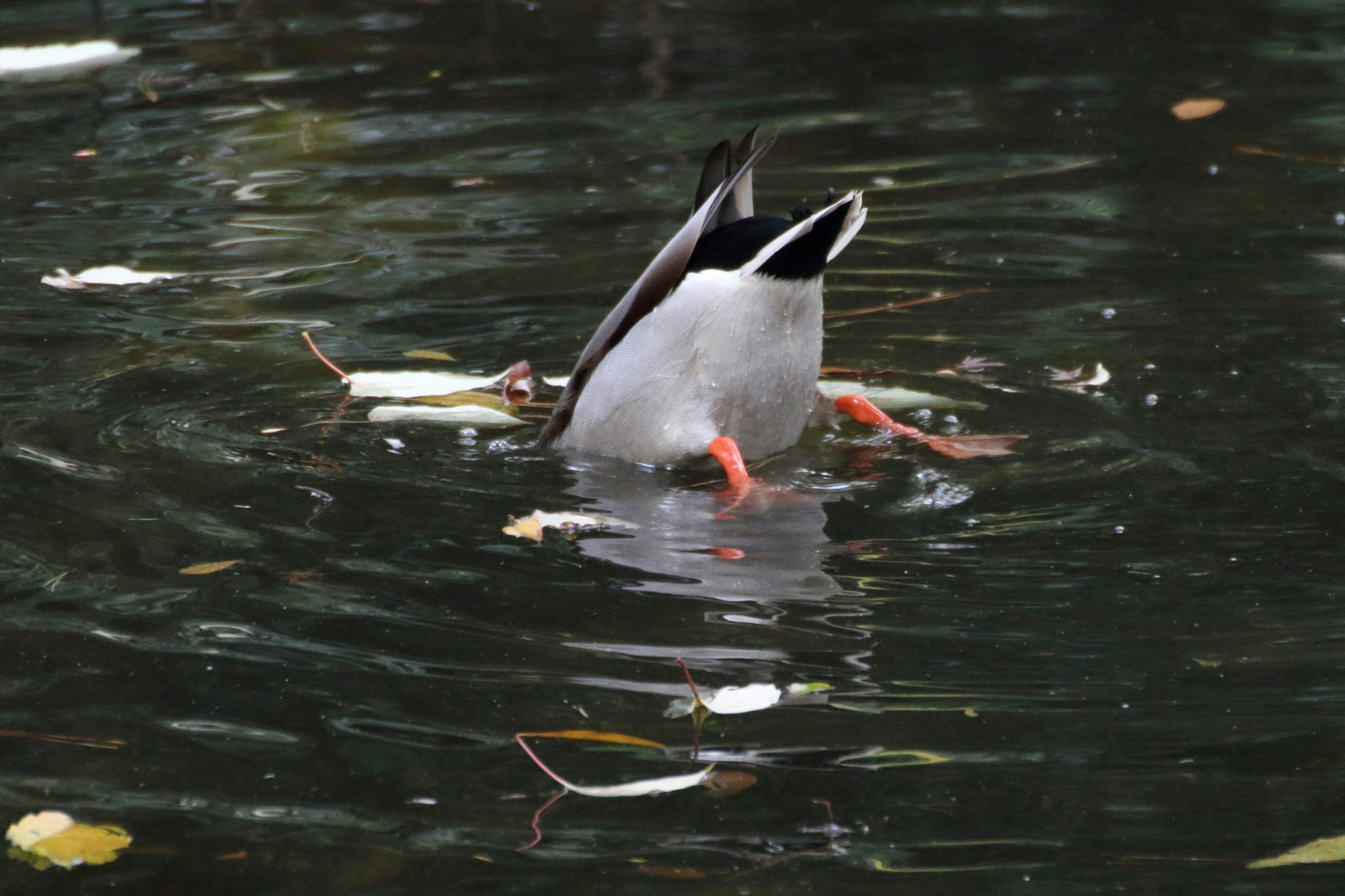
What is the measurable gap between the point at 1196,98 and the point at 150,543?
20.0ft

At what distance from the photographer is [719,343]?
13.9ft

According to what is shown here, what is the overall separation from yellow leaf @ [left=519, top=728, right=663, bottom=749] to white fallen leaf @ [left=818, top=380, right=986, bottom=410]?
2140 millimetres

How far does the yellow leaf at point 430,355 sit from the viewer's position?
5.38 metres

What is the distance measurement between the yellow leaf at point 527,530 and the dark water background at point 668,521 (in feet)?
0.19

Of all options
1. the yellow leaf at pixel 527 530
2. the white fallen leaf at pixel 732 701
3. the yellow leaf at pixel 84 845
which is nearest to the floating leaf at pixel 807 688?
the white fallen leaf at pixel 732 701

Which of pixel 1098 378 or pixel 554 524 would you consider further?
pixel 1098 378

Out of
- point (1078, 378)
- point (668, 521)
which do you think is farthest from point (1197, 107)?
point (668, 521)

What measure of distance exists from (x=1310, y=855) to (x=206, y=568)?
93.7 inches

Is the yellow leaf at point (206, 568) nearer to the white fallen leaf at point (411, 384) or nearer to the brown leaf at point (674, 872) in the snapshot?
the white fallen leaf at point (411, 384)

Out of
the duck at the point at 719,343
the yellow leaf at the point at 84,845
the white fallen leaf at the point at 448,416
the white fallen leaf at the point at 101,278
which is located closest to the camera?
the yellow leaf at the point at 84,845

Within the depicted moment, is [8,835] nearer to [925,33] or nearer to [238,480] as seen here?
[238,480]

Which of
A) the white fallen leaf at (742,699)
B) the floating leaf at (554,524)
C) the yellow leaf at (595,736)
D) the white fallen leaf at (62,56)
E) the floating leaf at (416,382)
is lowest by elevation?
the floating leaf at (554,524)

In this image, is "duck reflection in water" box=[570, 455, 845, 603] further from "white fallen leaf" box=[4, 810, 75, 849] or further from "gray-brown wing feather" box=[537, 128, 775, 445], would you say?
"white fallen leaf" box=[4, 810, 75, 849]

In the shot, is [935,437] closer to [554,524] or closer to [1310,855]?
[554,524]
